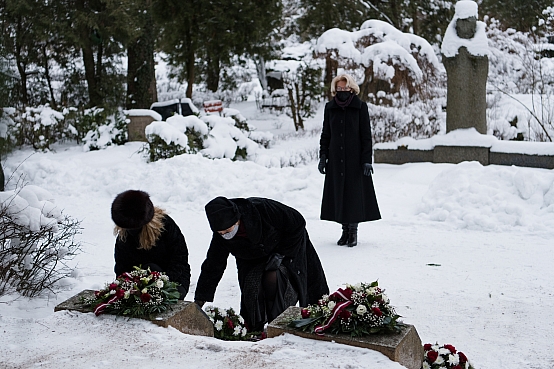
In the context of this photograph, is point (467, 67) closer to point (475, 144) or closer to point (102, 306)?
point (475, 144)

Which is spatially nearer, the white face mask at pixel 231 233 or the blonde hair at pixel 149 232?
the white face mask at pixel 231 233

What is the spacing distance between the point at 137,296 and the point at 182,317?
0.28 metres

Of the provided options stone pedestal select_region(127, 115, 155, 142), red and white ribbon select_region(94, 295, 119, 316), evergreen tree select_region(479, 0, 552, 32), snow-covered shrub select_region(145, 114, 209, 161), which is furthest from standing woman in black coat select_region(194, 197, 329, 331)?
evergreen tree select_region(479, 0, 552, 32)

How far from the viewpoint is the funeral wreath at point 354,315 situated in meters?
3.22

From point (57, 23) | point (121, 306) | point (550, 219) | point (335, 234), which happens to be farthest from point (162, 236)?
point (57, 23)

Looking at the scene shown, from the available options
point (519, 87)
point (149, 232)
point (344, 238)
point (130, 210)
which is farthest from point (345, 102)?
point (519, 87)

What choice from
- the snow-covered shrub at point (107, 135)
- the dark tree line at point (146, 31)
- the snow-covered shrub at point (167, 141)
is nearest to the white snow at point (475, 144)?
the snow-covered shrub at point (167, 141)

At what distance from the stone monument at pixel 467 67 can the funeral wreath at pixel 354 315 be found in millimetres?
7449

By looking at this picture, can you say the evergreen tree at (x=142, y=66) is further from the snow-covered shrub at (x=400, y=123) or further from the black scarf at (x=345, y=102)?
the black scarf at (x=345, y=102)

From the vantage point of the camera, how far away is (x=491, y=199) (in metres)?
7.74

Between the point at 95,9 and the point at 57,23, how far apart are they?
4.16ft

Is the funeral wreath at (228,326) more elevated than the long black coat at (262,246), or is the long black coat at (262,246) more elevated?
the long black coat at (262,246)

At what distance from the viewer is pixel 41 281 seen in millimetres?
4844

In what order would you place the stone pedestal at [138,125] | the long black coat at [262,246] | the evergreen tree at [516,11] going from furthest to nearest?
1. the evergreen tree at [516,11]
2. the stone pedestal at [138,125]
3. the long black coat at [262,246]
